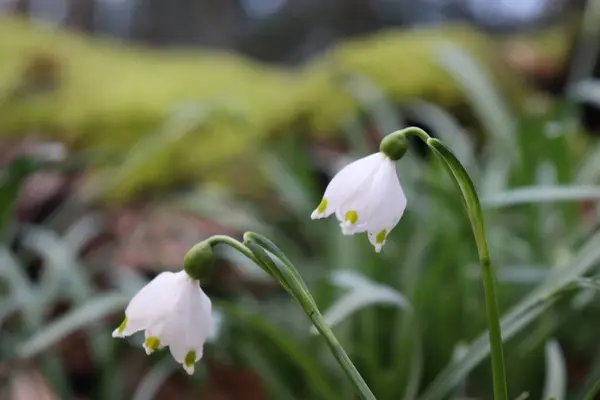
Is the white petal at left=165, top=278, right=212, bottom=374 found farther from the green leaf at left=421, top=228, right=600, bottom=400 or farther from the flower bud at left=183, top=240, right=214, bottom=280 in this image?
the green leaf at left=421, top=228, right=600, bottom=400

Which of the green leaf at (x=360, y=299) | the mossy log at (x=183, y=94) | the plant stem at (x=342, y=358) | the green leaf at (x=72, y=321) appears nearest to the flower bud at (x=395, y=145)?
the plant stem at (x=342, y=358)

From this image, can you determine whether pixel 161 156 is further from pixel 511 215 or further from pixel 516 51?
pixel 516 51

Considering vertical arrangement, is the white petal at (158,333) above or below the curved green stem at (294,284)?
below

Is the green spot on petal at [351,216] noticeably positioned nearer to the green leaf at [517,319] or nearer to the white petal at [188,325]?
the white petal at [188,325]

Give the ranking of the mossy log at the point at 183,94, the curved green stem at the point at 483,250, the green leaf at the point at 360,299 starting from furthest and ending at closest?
the mossy log at the point at 183,94 < the green leaf at the point at 360,299 < the curved green stem at the point at 483,250

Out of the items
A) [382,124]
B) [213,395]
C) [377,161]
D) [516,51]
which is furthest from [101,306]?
[516,51]

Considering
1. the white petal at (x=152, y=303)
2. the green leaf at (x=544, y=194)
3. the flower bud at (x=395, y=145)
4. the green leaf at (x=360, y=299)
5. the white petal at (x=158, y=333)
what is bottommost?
the green leaf at (x=360, y=299)

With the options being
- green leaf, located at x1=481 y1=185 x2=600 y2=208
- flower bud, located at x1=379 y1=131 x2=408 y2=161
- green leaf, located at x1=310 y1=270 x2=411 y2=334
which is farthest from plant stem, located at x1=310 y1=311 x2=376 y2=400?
green leaf, located at x1=481 y1=185 x2=600 y2=208
